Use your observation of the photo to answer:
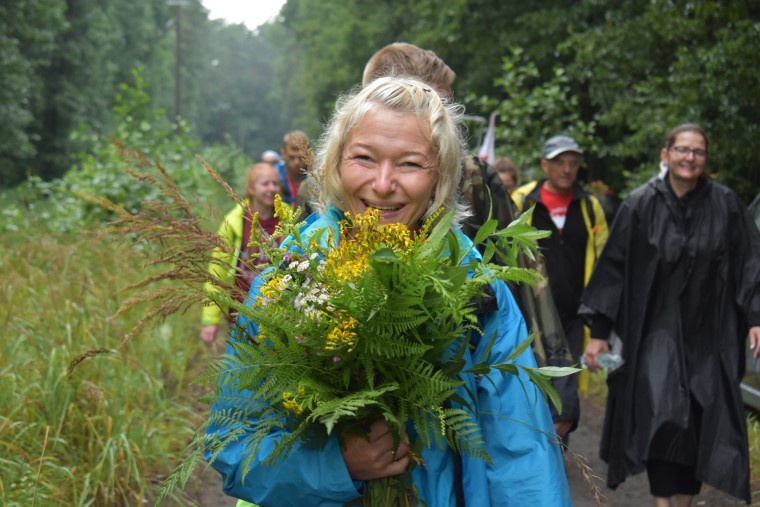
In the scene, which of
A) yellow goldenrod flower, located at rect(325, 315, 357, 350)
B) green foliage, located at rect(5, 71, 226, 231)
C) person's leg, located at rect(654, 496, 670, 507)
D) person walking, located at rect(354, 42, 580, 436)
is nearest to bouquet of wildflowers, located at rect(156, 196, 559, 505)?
yellow goldenrod flower, located at rect(325, 315, 357, 350)

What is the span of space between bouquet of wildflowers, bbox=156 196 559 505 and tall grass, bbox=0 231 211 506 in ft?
5.26

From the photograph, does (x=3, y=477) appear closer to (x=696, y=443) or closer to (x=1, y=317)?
(x=1, y=317)

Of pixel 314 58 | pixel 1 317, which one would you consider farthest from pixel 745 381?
pixel 314 58

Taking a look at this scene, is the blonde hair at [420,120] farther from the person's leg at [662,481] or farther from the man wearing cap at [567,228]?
the man wearing cap at [567,228]

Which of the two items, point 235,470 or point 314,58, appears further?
point 314,58

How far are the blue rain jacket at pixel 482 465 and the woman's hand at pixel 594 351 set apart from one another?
3197mm

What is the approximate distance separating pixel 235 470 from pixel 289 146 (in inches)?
268

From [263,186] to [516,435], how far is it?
5.70 metres

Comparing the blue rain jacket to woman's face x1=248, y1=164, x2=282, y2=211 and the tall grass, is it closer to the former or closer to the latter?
the tall grass

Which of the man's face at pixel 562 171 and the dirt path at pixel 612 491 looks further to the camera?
the man's face at pixel 562 171

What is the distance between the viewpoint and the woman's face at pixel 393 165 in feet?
7.76

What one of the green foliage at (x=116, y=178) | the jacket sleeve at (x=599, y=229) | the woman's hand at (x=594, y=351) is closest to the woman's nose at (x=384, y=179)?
the woman's hand at (x=594, y=351)

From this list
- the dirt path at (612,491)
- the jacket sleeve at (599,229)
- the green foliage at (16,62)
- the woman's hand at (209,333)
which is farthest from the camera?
the green foliage at (16,62)

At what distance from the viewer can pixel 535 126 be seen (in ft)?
46.0
